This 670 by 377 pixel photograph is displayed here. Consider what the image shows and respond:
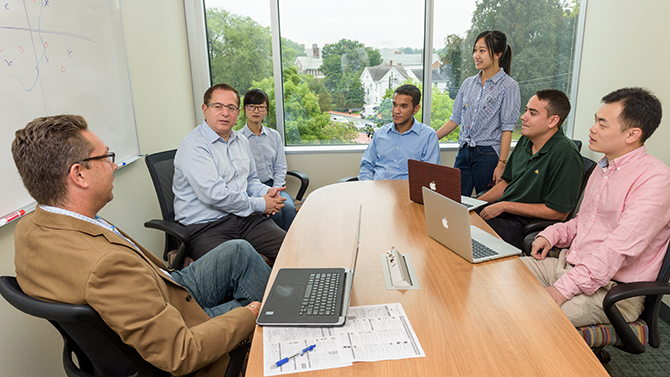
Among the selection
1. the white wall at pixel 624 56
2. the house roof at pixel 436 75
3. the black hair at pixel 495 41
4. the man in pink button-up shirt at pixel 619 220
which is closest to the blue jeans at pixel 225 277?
the man in pink button-up shirt at pixel 619 220

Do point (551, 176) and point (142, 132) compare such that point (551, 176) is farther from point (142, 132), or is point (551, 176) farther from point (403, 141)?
point (142, 132)

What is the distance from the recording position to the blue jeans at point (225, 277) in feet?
5.64

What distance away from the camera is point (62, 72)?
1921 millimetres

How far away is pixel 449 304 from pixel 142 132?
97.9 inches

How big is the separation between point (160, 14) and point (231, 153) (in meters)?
1.50

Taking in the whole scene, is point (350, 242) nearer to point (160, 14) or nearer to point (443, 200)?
point (443, 200)

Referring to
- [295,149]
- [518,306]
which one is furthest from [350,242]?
[295,149]

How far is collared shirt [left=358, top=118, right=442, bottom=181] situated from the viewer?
314 cm

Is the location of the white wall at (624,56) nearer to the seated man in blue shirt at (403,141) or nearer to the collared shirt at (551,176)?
the collared shirt at (551,176)

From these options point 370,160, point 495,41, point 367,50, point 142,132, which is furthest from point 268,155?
point 495,41

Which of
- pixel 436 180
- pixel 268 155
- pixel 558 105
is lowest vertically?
pixel 268 155

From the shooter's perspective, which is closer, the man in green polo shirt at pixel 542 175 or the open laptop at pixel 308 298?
the open laptop at pixel 308 298

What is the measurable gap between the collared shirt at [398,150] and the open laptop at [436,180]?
32.8 inches

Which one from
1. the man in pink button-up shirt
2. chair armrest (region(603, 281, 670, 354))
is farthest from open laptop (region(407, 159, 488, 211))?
chair armrest (region(603, 281, 670, 354))
